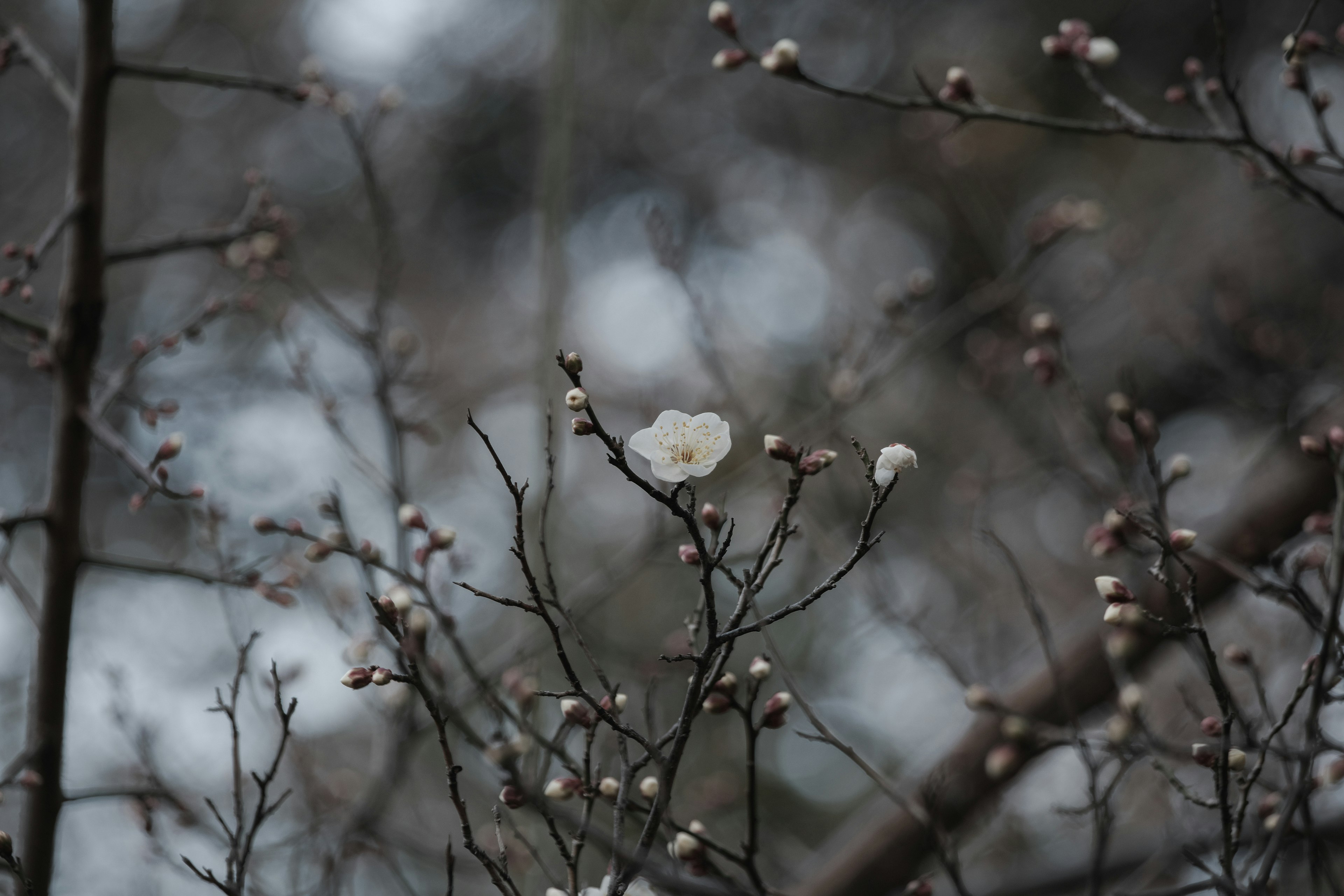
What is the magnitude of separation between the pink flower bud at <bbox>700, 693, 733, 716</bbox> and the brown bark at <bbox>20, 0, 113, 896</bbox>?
116cm

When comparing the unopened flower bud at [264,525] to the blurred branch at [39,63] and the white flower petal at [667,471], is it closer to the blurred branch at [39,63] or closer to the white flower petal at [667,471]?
the blurred branch at [39,63]

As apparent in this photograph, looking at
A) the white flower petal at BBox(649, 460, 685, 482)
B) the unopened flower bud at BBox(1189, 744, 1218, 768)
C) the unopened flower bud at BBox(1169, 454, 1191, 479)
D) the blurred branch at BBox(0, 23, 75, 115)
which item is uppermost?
the blurred branch at BBox(0, 23, 75, 115)

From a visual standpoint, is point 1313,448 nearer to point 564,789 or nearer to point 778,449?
point 778,449

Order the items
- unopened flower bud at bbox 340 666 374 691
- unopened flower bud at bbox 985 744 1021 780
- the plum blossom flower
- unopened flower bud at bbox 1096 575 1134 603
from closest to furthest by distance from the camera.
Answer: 1. the plum blossom flower
2. unopened flower bud at bbox 340 666 374 691
3. unopened flower bud at bbox 1096 575 1134 603
4. unopened flower bud at bbox 985 744 1021 780

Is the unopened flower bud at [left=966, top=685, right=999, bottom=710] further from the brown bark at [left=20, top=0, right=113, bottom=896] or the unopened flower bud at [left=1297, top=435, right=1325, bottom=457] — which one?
the brown bark at [left=20, top=0, right=113, bottom=896]

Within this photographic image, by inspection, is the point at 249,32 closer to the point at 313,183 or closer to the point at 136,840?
the point at 313,183

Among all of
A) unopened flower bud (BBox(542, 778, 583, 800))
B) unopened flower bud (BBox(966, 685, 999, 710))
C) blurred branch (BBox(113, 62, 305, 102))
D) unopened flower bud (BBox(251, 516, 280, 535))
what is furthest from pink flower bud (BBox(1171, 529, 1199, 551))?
blurred branch (BBox(113, 62, 305, 102))

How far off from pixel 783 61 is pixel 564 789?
46.7 inches

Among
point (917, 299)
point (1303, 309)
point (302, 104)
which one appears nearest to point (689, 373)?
point (917, 299)

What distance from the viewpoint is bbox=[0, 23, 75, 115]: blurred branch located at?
1.70m

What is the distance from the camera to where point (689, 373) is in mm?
4742

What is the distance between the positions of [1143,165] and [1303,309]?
1423 millimetres

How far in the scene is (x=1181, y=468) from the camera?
1580 millimetres

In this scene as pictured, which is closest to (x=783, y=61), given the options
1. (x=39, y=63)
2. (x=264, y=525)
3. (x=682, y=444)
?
(x=682, y=444)
